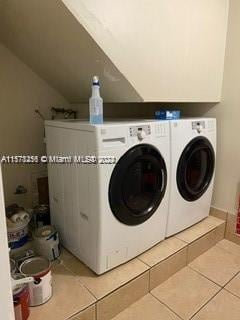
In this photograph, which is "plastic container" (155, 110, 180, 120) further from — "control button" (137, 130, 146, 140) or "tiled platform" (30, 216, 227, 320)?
"tiled platform" (30, 216, 227, 320)

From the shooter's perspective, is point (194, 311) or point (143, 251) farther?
point (143, 251)

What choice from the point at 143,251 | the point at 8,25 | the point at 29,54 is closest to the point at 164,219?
the point at 143,251

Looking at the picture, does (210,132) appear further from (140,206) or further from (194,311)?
(194,311)

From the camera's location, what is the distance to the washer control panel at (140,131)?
127cm

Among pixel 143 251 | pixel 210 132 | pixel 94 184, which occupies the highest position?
pixel 210 132

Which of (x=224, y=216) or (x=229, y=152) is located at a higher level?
(x=229, y=152)

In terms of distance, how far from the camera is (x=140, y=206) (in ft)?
4.66

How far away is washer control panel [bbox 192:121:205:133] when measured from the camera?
5.27ft

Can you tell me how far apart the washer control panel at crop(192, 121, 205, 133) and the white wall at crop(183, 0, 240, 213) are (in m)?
0.31

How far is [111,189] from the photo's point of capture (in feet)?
4.02

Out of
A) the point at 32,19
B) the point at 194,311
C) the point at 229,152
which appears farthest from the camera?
the point at 229,152

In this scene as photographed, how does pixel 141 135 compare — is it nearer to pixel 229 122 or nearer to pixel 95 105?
pixel 95 105

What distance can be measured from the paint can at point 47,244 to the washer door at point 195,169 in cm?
87

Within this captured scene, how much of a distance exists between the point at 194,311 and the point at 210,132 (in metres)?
1.13
